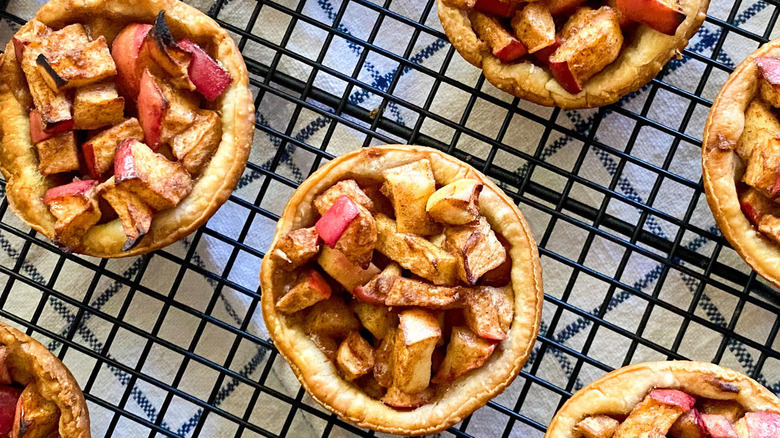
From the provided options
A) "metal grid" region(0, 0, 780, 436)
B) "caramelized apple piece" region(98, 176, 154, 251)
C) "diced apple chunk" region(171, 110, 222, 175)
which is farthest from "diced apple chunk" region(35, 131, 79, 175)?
"metal grid" region(0, 0, 780, 436)

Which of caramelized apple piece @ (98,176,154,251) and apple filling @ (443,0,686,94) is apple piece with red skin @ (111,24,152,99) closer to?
caramelized apple piece @ (98,176,154,251)

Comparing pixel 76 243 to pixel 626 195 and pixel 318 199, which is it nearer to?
pixel 318 199

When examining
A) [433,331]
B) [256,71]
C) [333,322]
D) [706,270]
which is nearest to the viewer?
[433,331]

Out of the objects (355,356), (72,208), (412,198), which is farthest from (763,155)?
(72,208)

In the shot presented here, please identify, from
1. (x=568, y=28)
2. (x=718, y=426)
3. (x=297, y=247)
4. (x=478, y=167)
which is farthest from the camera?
(x=478, y=167)

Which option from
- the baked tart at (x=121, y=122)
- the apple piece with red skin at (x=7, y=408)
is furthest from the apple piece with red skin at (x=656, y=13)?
the apple piece with red skin at (x=7, y=408)

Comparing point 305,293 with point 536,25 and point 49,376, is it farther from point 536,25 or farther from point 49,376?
point 536,25

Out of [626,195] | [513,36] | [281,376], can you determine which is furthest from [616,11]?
[281,376]
